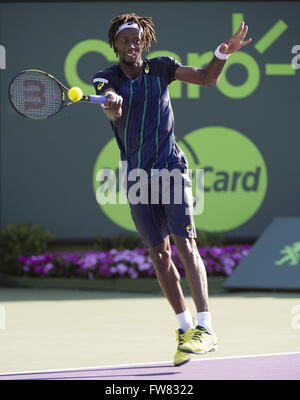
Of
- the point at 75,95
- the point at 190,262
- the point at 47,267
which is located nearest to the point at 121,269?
the point at 47,267

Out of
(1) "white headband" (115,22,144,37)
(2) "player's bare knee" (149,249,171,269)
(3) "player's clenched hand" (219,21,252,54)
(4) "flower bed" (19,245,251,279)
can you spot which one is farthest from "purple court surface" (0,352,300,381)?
(4) "flower bed" (19,245,251,279)

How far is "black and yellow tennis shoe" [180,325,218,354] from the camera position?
595cm

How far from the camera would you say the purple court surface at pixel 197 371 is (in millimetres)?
5625

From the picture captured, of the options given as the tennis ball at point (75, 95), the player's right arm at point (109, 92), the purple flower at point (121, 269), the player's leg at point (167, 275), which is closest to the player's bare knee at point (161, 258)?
the player's leg at point (167, 275)

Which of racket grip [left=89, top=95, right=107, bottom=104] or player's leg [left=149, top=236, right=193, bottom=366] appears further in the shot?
player's leg [left=149, top=236, right=193, bottom=366]

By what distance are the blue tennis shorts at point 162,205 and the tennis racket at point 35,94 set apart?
2.39 feet

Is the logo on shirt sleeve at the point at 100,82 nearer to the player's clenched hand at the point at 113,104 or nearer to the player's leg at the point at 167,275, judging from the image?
the player's clenched hand at the point at 113,104

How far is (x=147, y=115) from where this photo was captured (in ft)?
20.4

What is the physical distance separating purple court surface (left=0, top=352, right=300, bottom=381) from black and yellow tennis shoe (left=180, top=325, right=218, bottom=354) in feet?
0.36

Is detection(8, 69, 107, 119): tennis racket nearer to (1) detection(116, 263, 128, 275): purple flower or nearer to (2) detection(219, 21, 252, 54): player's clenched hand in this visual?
(2) detection(219, 21, 252, 54): player's clenched hand

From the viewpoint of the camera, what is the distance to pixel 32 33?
13.0 m
